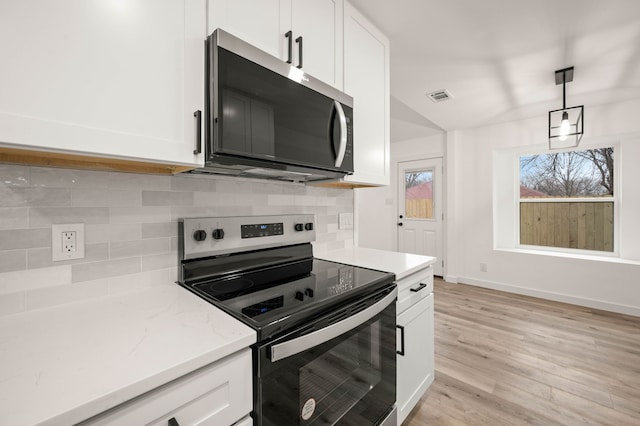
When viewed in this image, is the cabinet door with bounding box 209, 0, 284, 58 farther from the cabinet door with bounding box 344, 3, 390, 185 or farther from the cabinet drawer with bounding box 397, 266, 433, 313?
the cabinet drawer with bounding box 397, 266, 433, 313

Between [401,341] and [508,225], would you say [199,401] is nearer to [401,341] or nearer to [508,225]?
[401,341]

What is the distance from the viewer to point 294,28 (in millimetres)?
1236

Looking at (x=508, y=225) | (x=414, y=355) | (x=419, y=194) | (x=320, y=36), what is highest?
(x=320, y=36)

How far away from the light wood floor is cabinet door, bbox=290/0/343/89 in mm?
1927

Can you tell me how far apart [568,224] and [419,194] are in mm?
1916

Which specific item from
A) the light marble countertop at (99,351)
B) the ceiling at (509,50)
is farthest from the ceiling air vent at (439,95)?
the light marble countertop at (99,351)

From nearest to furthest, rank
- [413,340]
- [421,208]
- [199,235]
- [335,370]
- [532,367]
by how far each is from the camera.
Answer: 1. [335,370]
2. [199,235]
3. [413,340]
4. [532,367]
5. [421,208]

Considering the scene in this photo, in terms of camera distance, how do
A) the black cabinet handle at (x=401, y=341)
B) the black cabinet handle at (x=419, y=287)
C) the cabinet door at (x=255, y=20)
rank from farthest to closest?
the black cabinet handle at (x=419, y=287)
the black cabinet handle at (x=401, y=341)
the cabinet door at (x=255, y=20)

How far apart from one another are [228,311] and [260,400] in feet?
0.83

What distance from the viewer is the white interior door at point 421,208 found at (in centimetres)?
448

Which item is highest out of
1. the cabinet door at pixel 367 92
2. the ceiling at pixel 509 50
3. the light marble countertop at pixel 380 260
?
the ceiling at pixel 509 50

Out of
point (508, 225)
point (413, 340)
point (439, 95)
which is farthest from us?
point (508, 225)

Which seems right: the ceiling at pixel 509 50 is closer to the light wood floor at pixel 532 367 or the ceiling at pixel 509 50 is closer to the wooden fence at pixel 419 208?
the wooden fence at pixel 419 208

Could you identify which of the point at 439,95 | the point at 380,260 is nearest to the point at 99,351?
the point at 380,260
